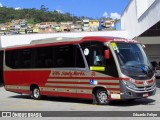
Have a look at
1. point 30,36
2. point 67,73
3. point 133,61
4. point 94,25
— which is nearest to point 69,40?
point 67,73

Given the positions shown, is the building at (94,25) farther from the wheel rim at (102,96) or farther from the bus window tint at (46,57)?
the wheel rim at (102,96)

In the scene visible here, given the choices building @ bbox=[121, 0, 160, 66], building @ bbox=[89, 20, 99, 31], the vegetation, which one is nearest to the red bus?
building @ bbox=[121, 0, 160, 66]

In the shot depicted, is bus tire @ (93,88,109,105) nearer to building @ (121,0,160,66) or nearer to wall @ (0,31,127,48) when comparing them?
building @ (121,0,160,66)

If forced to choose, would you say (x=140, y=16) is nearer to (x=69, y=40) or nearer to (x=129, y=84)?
(x=69, y=40)

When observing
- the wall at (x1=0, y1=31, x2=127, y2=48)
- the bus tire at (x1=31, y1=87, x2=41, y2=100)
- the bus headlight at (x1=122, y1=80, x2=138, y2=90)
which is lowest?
the bus tire at (x1=31, y1=87, x2=41, y2=100)

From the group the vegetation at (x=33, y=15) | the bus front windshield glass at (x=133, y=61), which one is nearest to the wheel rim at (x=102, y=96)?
the bus front windshield glass at (x=133, y=61)

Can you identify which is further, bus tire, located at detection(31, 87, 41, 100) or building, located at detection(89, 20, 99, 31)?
building, located at detection(89, 20, 99, 31)

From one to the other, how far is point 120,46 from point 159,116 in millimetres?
4977

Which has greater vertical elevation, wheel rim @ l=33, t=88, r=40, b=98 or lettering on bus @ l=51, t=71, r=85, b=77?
lettering on bus @ l=51, t=71, r=85, b=77

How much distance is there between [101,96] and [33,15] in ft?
219

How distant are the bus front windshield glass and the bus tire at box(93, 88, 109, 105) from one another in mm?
1336

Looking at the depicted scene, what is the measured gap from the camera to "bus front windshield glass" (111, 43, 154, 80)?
16.0 meters

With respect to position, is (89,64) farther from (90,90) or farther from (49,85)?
(49,85)

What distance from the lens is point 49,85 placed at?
63.8 feet
